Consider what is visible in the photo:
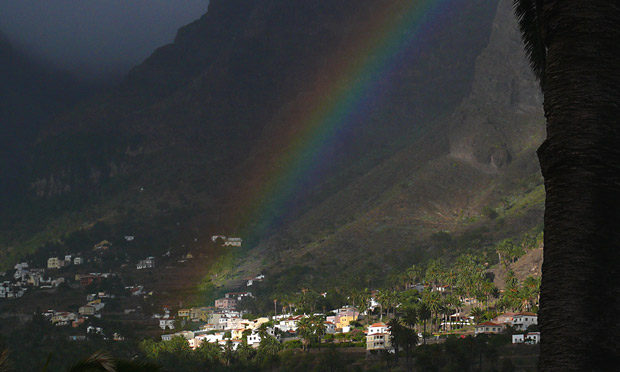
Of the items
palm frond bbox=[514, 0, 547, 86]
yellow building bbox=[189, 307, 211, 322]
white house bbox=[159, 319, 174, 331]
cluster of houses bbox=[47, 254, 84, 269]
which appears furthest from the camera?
cluster of houses bbox=[47, 254, 84, 269]

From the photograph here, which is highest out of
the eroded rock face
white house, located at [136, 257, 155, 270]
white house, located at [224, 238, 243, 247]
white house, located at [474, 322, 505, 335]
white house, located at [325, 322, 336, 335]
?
the eroded rock face

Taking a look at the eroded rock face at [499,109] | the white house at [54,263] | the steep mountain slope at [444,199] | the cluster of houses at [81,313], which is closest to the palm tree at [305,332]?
the steep mountain slope at [444,199]

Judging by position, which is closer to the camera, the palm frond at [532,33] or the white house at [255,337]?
the palm frond at [532,33]

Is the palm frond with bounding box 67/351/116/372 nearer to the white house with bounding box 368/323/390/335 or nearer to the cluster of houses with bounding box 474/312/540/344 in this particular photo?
the cluster of houses with bounding box 474/312/540/344

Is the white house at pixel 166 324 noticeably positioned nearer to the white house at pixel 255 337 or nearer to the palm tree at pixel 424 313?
the white house at pixel 255 337

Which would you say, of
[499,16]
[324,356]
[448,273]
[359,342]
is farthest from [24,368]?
[499,16]

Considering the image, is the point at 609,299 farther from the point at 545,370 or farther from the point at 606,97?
the point at 606,97

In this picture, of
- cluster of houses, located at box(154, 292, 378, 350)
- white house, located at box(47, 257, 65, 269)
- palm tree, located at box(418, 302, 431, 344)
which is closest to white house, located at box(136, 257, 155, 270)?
white house, located at box(47, 257, 65, 269)
